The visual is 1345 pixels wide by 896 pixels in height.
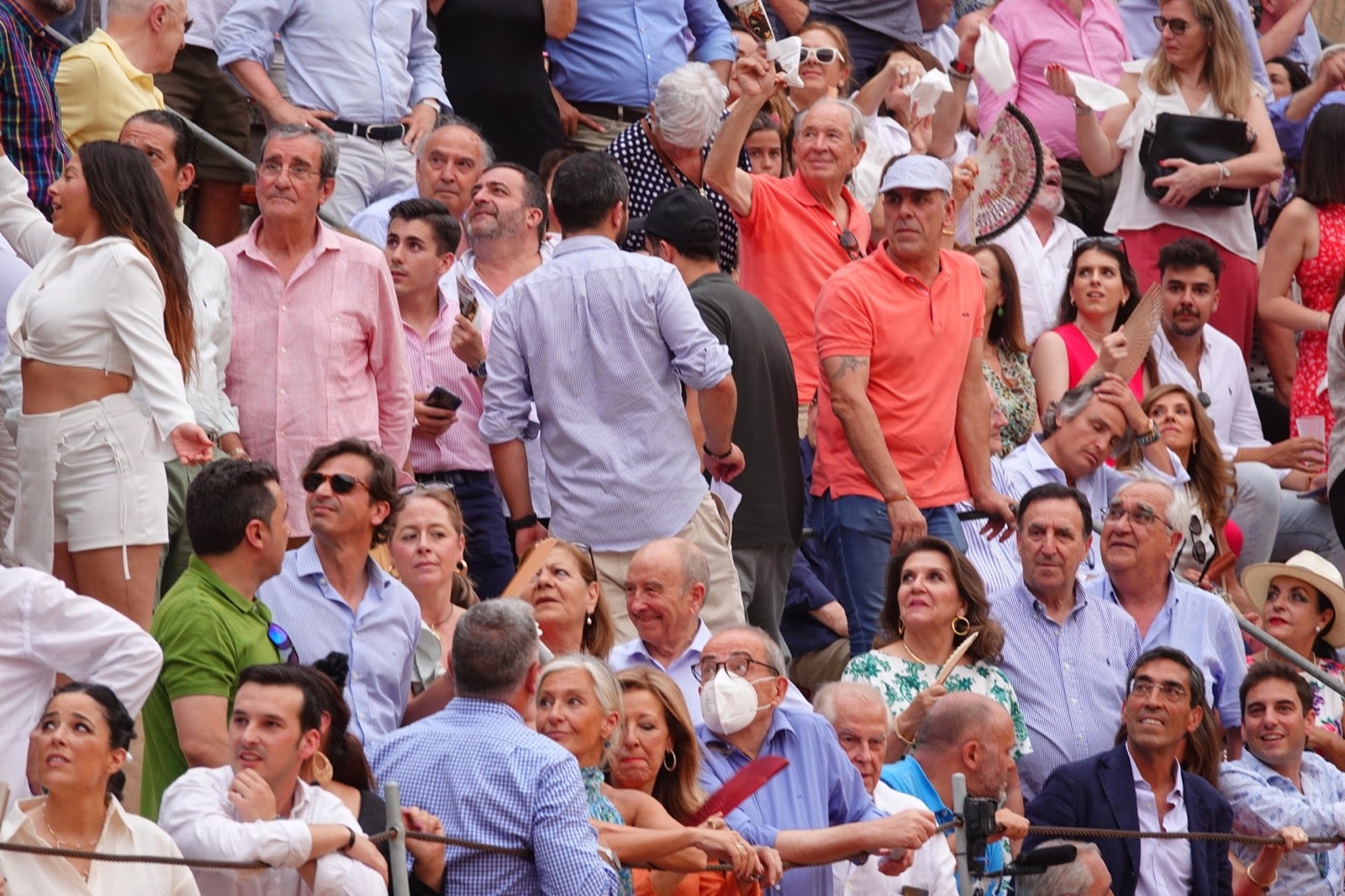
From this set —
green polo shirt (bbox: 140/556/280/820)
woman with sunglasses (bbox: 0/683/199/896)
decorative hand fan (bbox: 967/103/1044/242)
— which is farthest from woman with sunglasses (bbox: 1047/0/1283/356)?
woman with sunglasses (bbox: 0/683/199/896)

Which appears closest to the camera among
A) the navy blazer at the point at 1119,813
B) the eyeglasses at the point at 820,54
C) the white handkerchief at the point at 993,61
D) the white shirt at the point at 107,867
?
the white shirt at the point at 107,867

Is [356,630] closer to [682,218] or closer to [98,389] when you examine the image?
[98,389]

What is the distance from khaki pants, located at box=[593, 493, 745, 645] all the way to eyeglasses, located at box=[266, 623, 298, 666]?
1.56 meters

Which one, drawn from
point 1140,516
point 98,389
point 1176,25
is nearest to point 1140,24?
point 1176,25

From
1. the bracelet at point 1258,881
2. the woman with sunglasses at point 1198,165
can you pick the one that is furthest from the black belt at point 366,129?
the bracelet at point 1258,881

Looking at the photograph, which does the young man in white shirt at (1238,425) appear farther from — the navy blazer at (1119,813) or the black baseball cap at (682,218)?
the navy blazer at (1119,813)

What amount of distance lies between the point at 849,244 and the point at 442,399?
84.0 inches

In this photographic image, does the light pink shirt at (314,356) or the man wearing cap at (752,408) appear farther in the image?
the man wearing cap at (752,408)

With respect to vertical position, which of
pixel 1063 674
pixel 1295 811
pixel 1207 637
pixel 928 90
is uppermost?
pixel 928 90

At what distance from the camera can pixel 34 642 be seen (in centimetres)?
607

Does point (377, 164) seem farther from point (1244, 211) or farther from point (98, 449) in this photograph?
point (1244, 211)

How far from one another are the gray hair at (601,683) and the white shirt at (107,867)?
1.18 meters

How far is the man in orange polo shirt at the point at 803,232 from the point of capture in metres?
9.80

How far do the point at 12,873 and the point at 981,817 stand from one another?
8.31 feet
